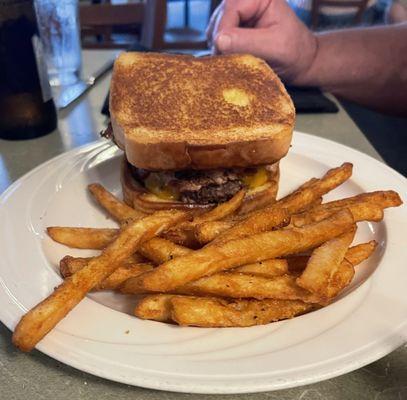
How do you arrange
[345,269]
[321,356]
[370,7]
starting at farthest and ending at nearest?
[370,7] < [345,269] < [321,356]

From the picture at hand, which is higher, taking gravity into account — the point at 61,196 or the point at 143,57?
the point at 143,57

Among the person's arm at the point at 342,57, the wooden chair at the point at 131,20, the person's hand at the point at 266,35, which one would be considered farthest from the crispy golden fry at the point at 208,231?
the wooden chair at the point at 131,20

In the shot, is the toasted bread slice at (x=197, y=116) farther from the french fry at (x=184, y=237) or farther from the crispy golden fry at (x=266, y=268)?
the crispy golden fry at (x=266, y=268)

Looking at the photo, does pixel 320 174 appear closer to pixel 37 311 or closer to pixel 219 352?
pixel 219 352

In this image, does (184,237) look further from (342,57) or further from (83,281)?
(342,57)

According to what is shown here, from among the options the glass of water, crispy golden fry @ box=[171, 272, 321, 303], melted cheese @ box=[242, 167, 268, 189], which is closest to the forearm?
melted cheese @ box=[242, 167, 268, 189]

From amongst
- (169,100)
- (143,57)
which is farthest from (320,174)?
(143,57)

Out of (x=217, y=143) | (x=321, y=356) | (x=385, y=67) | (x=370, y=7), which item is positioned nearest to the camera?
(x=321, y=356)

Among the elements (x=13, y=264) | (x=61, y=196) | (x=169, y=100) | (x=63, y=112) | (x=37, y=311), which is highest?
(x=169, y=100)
